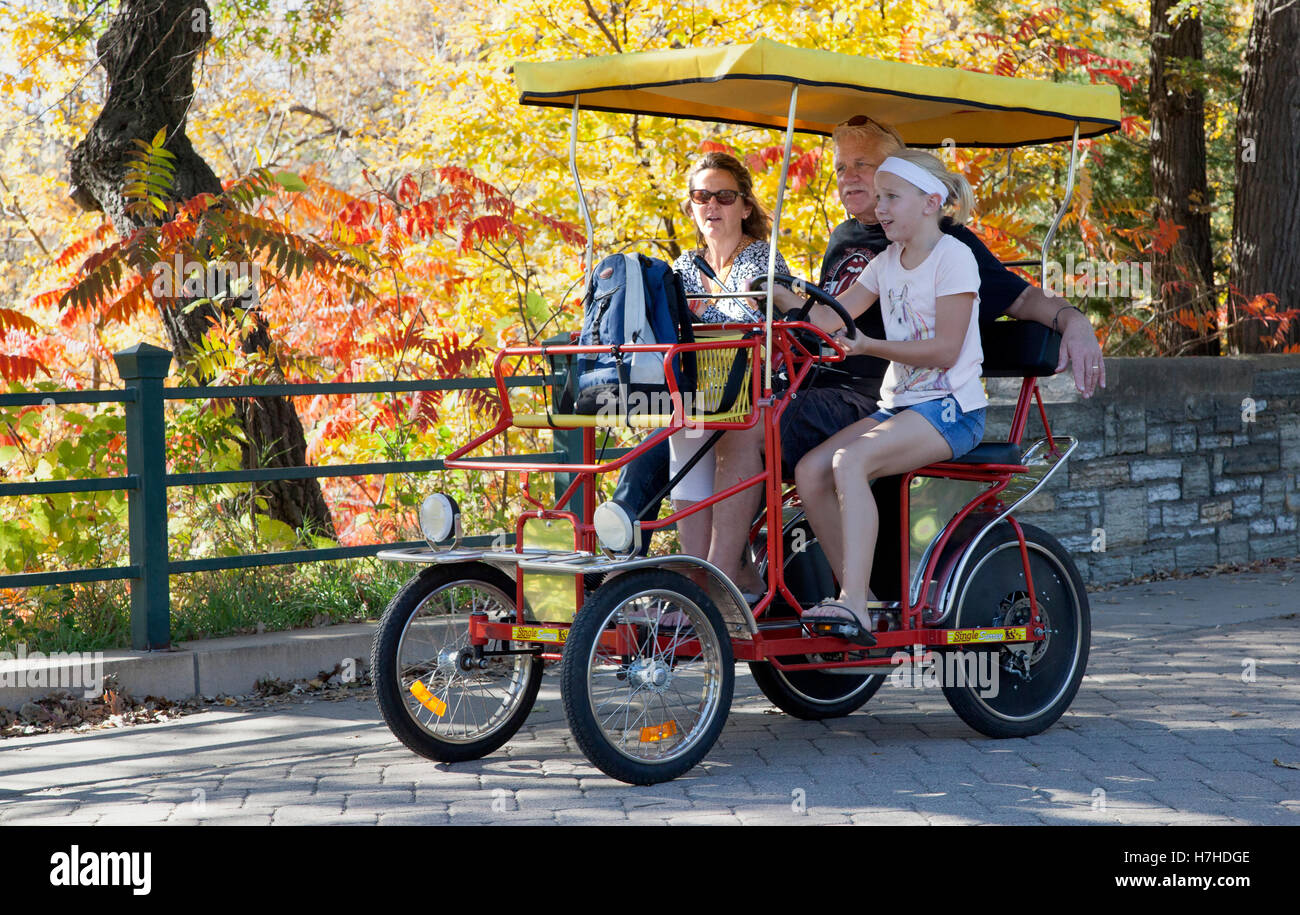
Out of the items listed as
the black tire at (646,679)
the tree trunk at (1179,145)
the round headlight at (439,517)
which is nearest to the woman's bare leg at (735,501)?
the black tire at (646,679)

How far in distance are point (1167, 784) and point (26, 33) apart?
39.2 feet

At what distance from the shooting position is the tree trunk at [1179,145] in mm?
14047

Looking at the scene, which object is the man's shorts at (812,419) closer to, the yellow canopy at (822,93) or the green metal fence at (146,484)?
the yellow canopy at (822,93)

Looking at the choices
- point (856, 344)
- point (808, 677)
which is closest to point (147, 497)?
point (808, 677)

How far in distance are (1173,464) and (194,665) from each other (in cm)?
659

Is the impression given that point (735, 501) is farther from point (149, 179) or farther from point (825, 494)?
point (149, 179)

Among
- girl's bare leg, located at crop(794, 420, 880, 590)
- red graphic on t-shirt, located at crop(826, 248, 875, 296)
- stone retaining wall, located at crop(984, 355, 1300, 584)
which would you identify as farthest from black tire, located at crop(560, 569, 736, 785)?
stone retaining wall, located at crop(984, 355, 1300, 584)

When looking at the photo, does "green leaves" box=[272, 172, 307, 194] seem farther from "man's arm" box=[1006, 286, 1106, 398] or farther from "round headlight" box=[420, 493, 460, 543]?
"man's arm" box=[1006, 286, 1106, 398]

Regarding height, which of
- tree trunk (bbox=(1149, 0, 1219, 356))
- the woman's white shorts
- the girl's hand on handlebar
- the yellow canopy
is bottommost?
the woman's white shorts

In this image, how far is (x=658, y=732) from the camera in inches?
202

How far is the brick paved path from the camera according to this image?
4684 mm

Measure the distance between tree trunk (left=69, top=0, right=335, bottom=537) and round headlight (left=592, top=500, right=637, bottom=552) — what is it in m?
4.71

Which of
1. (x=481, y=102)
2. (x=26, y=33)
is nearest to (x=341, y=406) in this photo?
(x=481, y=102)

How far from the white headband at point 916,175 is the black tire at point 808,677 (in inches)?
54.5
